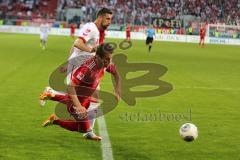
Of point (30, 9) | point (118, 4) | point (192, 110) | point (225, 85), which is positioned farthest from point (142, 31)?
point (192, 110)

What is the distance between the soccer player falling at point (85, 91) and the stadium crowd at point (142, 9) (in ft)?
159

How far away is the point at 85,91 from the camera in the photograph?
858cm

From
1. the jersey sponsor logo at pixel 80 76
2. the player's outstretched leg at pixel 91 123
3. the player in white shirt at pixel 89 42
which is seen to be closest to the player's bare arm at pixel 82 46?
the player in white shirt at pixel 89 42

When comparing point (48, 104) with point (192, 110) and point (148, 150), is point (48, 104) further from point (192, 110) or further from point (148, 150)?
point (148, 150)

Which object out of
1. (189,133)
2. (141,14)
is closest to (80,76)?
(189,133)

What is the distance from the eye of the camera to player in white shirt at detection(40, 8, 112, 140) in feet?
27.5

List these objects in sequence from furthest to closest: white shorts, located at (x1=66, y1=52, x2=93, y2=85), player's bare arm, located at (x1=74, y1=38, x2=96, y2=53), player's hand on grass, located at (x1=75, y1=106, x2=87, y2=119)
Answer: white shorts, located at (x1=66, y1=52, x2=93, y2=85), player's bare arm, located at (x1=74, y1=38, x2=96, y2=53), player's hand on grass, located at (x1=75, y1=106, x2=87, y2=119)

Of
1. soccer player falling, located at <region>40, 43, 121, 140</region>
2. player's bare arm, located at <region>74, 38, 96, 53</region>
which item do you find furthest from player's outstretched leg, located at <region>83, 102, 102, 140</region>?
player's bare arm, located at <region>74, 38, 96, 53</region>

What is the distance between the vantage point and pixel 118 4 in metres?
64.1

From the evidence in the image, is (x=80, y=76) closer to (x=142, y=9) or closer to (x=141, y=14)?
(x=141, y=14)

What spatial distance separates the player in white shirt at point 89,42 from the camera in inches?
330

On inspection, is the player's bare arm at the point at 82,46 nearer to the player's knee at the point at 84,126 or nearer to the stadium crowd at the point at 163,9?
the player's knee at the point at 84,126

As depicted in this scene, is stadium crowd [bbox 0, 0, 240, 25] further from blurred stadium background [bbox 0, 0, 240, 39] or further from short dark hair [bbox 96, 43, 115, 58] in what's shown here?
short dark hair [bbox 96, 43, 115, 58]

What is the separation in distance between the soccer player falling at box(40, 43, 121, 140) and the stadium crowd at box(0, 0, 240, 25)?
1908 inches
